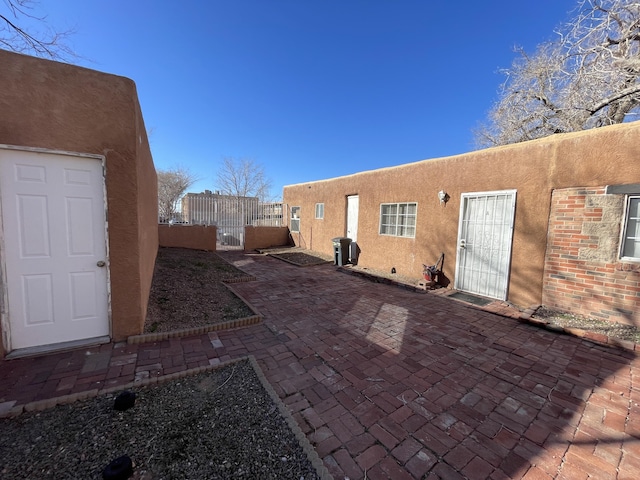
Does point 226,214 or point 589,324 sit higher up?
point 226,214

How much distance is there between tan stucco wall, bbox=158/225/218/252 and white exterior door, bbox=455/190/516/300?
30.9 ft

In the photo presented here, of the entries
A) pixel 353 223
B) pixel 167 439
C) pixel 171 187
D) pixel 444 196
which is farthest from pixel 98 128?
pixel 171 187

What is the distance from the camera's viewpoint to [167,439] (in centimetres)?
192

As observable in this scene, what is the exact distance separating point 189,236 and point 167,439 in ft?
33.4

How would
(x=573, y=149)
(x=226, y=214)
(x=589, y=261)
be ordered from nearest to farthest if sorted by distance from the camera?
(x=589, y=261) < (x=573, y=149) < (x=226, y=214)

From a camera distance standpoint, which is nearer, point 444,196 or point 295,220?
point 444,196

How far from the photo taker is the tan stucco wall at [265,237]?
40.2 ft

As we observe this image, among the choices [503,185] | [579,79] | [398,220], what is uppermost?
[579,79]

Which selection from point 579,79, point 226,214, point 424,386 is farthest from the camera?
point 226,214

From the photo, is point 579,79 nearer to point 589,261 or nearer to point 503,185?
point 503,185

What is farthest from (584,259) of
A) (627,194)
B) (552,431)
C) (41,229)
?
(41,229)

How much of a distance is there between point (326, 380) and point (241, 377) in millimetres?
878

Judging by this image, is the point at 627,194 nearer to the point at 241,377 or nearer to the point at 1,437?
the point at 241,377

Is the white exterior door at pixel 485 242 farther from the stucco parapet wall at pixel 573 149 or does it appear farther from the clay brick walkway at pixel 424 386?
the clay brick walkway at pixel 424 386
